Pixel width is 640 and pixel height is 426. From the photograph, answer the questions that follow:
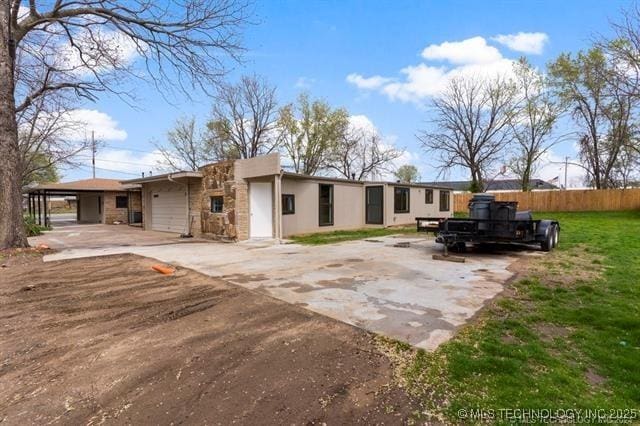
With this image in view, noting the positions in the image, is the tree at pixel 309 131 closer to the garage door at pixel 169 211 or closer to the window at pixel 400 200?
the window at pixel 400 200

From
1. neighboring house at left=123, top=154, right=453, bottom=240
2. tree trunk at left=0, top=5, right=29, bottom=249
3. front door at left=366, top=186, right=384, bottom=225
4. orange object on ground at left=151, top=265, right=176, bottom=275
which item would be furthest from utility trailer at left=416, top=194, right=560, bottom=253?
tree trunk at left=0, top=5, right=29, bottom=249

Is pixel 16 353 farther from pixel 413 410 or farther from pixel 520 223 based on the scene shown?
pixel 520 223

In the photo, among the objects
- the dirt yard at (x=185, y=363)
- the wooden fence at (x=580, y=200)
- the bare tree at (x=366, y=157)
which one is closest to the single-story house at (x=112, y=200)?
the bare tree at (x=366, y=157)

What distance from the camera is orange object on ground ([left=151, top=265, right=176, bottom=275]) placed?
683cm

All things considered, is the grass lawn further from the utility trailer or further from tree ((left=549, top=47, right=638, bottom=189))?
tree ((left=549, top=47, right=638, bottom=189))

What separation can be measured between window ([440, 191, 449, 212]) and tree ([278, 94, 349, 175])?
39.0 ft

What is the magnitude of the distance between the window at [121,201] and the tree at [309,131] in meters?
13.6

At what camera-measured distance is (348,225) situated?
1636 centimetres

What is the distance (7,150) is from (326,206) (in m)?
10.7

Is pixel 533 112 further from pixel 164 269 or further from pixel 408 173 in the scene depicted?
pixel 164 269

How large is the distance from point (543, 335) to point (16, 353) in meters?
5.27

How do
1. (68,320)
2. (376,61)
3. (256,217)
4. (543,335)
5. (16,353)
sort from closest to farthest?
(16,353) → (543,335) → (68,320) → (256,217) → (376,61)

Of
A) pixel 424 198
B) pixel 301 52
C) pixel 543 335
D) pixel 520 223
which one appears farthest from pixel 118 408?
pixel 424 198

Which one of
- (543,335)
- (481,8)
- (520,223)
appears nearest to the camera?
(543,335)
